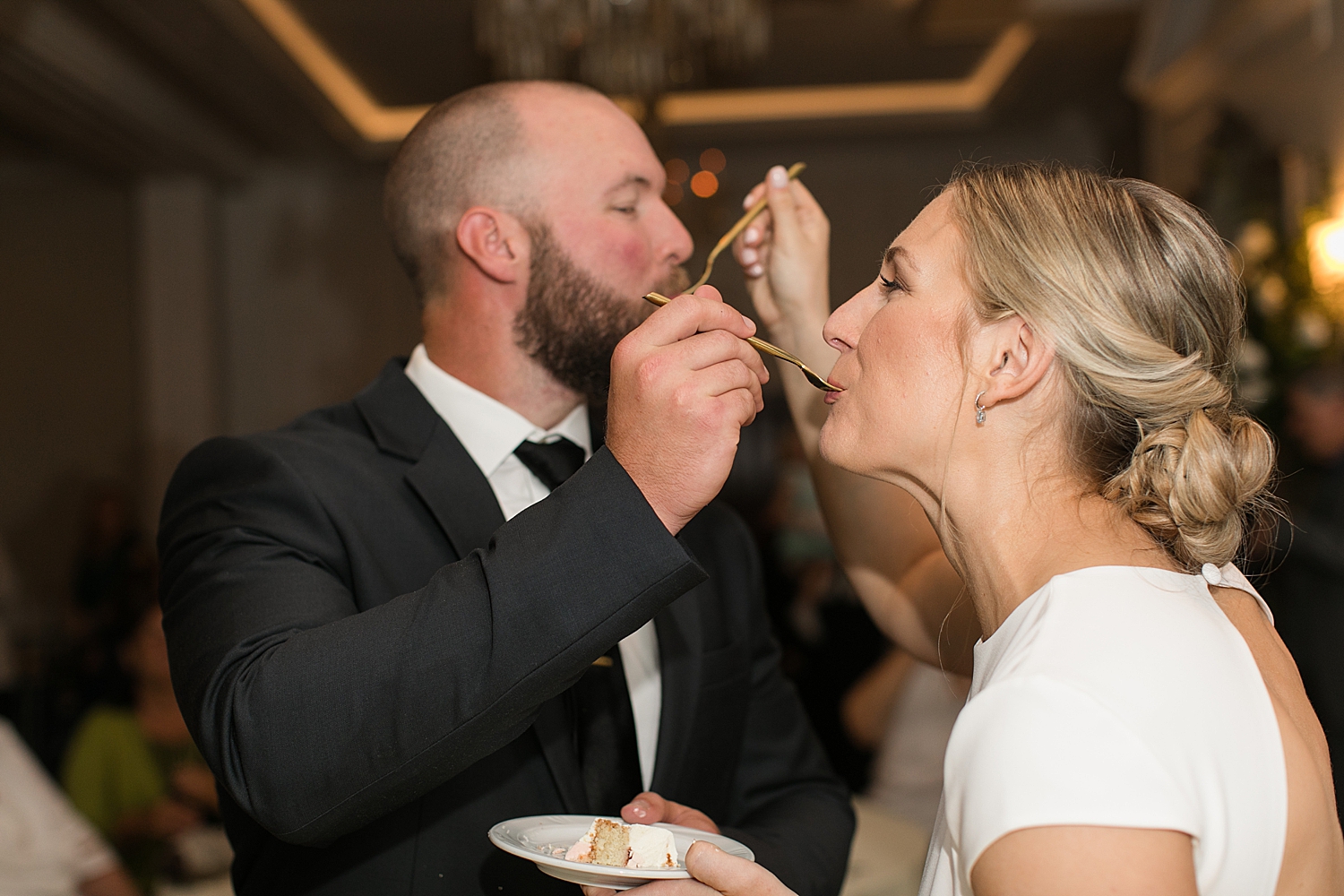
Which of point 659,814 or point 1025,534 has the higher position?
point 1025,534

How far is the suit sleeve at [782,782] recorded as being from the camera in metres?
1.52

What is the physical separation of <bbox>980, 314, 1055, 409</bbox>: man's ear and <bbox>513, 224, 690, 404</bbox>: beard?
0.66 meters

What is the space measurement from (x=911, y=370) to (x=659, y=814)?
0.62 m

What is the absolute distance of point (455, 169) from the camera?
1.76 meters

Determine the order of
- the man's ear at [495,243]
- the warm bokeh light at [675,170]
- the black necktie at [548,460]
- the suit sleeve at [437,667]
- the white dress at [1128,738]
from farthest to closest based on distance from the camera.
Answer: the warm bokeh light at [675,170] → the man's ear at [495,243] → the black necktie at [548,460] → the suit sleeve at [437,667] → the white dress at [1128,738]

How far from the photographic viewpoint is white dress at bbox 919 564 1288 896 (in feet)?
2.89

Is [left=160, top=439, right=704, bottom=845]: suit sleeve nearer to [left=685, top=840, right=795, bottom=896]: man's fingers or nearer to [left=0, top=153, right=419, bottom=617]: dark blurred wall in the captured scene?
[left=685, top=840, right=795, bottom=896]: man's fingers

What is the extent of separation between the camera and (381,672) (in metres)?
1.01

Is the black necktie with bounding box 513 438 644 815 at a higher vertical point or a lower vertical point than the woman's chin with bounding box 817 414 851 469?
lower

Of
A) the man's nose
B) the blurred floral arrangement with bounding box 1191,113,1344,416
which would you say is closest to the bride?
the man's nose

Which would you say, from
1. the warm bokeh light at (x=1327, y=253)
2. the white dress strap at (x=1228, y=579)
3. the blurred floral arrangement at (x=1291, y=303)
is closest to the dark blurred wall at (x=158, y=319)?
the blurred floral arrangement at (x=1291, y=303)

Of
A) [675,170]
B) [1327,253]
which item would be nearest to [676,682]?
[675,170]

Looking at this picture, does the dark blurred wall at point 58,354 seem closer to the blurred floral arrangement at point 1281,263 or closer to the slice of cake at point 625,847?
the blurred floral arrangement at point 1281,263

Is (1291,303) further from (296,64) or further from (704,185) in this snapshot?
(296,64)
